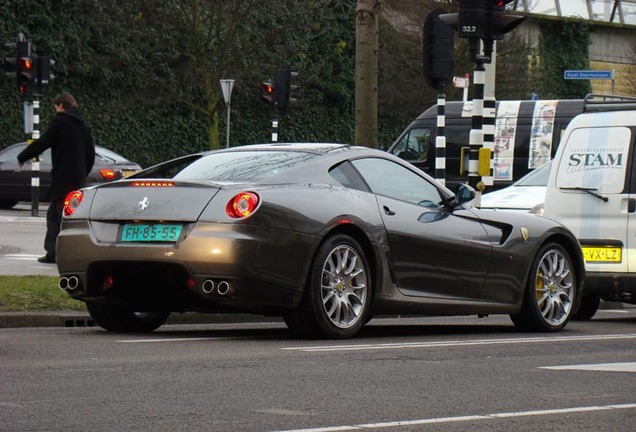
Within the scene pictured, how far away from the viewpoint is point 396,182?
11570mm

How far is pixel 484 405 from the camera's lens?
713 centimetres

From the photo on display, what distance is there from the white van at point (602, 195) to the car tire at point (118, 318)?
4.64 meters

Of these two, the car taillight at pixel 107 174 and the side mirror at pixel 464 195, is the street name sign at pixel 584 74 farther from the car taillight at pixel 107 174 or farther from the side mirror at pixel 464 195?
the side mirror at pixel 464 195

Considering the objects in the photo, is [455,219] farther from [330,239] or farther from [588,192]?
[588,192]

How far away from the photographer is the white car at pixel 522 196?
19.2 m

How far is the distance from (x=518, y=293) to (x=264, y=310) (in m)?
2.53

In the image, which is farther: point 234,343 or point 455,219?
point 455,219

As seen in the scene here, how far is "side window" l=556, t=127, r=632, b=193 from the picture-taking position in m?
14.2

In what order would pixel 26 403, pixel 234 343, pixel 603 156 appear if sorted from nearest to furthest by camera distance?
pixel 26 403 → pixel 234 343 → pixel 603 156

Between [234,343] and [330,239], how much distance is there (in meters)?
1.00

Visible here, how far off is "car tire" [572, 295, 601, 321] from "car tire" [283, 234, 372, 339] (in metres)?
4.43

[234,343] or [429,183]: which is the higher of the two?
[429,183]

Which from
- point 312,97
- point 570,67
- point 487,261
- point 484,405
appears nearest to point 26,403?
point 484,405

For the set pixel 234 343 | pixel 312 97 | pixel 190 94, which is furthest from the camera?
pixel 312 97
